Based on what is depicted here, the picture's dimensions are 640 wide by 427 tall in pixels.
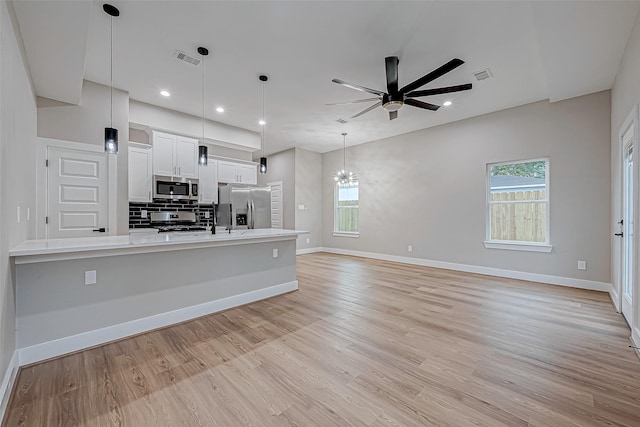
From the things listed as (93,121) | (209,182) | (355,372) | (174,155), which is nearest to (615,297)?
(355,372)

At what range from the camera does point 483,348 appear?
243 cm

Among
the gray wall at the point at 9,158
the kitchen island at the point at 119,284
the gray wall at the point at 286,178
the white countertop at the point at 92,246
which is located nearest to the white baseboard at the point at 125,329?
the kitchen island at the point at 119,284

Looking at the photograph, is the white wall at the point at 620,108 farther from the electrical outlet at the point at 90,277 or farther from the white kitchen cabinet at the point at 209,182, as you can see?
the white kitchen cabinet at the point at 209,182

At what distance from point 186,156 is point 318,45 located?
11.4ft

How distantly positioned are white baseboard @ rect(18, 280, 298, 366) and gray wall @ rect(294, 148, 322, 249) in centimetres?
414

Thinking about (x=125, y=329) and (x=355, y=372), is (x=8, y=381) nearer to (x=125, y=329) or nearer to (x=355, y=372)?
(x=125, y=329)

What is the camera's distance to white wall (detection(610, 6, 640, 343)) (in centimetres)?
256

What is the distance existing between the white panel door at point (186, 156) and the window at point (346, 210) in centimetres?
382

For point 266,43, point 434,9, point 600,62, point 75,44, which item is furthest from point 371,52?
point 75,44

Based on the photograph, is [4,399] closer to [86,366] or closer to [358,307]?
[86,366]

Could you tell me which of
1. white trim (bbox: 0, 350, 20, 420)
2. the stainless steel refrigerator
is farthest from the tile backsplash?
white trim (bbox: 0, 350, 20, 420)

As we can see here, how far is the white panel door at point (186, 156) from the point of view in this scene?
522 cm

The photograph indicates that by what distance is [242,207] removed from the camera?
612cm

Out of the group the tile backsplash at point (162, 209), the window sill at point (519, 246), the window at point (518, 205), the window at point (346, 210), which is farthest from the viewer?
the window at point (346, 210)
